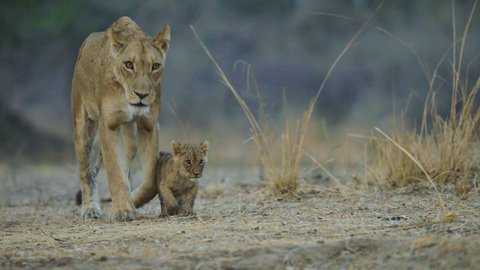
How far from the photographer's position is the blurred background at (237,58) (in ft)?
73.3

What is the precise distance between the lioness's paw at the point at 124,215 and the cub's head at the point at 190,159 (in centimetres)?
47

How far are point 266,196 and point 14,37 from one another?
15.9 metres

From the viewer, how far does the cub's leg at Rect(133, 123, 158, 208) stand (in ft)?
22.5

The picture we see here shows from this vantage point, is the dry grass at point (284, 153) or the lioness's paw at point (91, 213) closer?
the lioness's paw at point (91, 213)

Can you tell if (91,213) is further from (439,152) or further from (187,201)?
(439,152)

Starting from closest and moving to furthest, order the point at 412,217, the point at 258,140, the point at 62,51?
the point at 412,217, the point at 258,140, the point at 62,51

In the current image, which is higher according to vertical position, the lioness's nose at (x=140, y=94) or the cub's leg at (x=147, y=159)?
the lioness's nose at (x=140, y=94)

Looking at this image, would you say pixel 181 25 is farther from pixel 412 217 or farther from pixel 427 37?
pixel 412 217

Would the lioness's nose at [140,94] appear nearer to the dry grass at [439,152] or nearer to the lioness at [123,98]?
the lioness at [123,98]

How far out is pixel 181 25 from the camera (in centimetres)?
2728

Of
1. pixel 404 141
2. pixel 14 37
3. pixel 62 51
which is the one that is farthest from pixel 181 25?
pixel 404 141

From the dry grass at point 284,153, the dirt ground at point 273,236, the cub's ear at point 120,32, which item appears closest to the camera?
the dirt ground at point 273,236

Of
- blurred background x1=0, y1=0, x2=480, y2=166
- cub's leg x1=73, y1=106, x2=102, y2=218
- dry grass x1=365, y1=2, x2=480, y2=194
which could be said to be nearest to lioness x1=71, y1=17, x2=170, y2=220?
cub's leg x1=73, y1=106, x2=102, y2=218

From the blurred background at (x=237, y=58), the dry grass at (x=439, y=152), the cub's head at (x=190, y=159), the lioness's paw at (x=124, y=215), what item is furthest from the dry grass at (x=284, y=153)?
the blurred background at (x=237, y=58)
